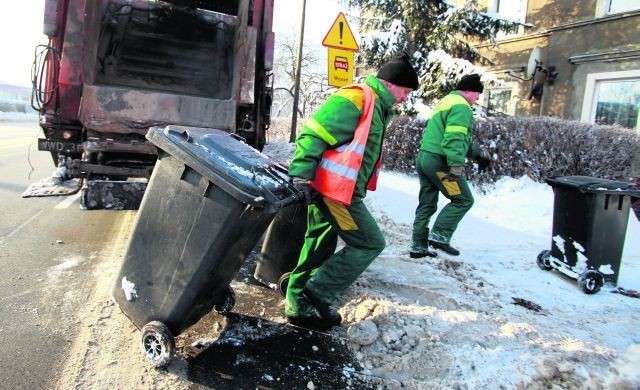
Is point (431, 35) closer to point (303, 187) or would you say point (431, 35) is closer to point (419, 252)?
point (419, 252)

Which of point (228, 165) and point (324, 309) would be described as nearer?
point (228, 165)

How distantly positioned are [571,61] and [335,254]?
1071cm

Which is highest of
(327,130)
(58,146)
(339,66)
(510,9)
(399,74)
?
(510,9)

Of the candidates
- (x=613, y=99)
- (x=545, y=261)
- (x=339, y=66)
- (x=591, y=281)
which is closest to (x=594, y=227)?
(x=591, y=281)

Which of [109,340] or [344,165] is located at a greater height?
[344,165]

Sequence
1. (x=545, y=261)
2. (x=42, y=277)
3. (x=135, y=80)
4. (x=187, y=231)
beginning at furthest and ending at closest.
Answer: (x=135, y=80) < (x=545, y=261) < (x=42, y=277) < (x=187, y=231)

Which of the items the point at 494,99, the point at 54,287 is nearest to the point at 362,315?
the point at 54,287

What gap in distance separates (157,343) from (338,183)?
51.3 inches

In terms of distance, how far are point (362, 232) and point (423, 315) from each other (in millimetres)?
732

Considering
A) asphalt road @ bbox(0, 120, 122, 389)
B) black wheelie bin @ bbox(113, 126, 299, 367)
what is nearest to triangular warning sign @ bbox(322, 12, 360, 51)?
asphalt road @ bbox(0, 120, 122, 389)

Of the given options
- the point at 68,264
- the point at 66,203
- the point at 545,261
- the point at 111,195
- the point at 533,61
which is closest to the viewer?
the point at 111,195

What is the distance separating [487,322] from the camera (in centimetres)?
308

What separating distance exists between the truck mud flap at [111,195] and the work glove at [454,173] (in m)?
2.67

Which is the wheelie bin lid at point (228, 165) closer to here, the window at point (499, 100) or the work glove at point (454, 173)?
the work glove at point (454, 173)
